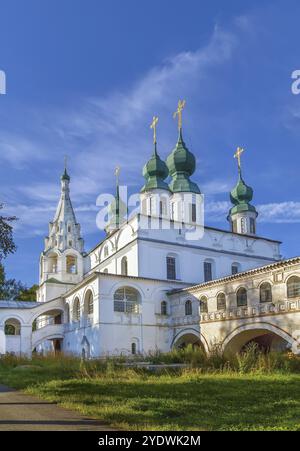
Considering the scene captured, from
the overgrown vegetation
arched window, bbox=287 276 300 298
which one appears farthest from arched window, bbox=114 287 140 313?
the overgrown vegetation

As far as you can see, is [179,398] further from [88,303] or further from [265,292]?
[88,303]

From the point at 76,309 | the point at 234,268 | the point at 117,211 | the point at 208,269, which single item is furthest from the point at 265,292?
the point at 117,211

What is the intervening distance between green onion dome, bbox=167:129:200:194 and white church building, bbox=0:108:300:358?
0.27 ft

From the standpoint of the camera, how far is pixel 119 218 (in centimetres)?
4934

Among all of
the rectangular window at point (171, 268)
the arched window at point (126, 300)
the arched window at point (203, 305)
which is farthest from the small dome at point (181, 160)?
the arched window at point (203, 305)

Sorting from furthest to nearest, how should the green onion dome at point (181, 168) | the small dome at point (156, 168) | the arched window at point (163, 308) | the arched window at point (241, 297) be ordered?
the small dome at point (156, 168)
the green onion dome at point (181, 168)
the arched window at point (163, 308)
the arched window at point (241, 297)

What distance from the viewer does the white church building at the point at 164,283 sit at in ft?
84.5

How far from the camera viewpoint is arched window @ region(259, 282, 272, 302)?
971 inches

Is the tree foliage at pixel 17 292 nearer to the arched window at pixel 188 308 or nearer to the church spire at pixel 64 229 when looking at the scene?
the church spire at pixel 64 229

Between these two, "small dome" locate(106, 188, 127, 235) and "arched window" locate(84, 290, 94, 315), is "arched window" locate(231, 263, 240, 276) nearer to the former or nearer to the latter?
"arched window" locate(84, 290, 94, 315)

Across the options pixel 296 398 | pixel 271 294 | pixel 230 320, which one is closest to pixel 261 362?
pixel 296 398

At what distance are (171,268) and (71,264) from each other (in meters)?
13.5

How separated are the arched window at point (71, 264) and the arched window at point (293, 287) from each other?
2533cm
